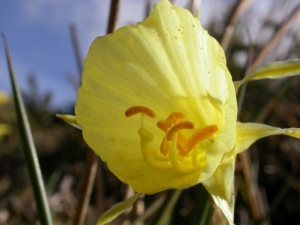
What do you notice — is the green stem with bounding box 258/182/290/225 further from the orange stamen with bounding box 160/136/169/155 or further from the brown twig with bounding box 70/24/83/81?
the brown twig with bounding box 70/24/83/81

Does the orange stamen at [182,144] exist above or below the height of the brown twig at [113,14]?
below

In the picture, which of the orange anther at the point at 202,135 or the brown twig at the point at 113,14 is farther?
the brown twig at the point at 113,14

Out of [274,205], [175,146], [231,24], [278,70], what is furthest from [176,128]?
[274,205]

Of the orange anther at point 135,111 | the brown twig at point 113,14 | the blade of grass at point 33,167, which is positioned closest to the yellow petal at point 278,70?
the orange anther at point 135,111

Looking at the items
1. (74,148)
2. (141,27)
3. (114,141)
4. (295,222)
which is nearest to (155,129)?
(114,141)

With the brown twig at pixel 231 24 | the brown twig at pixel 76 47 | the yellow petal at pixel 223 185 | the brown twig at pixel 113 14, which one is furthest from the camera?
the brown twig at pixel 76 47

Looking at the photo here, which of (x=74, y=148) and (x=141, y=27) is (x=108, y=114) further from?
Result: (x=74, y=148)

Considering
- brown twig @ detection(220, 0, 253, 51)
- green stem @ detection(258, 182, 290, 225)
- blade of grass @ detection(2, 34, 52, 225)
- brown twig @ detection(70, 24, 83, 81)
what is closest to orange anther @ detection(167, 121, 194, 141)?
blade of grass @ detection(2, 34, 52, 225)

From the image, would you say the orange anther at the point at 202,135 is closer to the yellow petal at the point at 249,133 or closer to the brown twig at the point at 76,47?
the yellow petal at the point at 249,133
